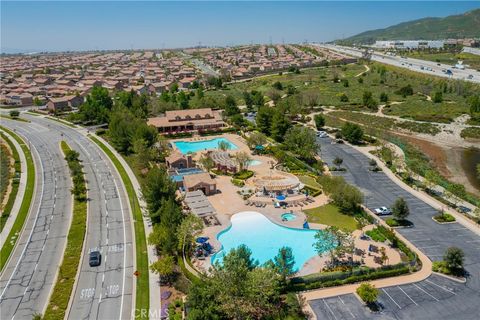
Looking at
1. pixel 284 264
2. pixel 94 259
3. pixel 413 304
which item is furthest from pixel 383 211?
pixel 94 259

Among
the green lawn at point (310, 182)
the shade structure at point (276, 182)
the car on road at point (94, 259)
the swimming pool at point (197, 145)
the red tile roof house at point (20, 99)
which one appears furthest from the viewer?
the red tile roof house at point (20, 99)

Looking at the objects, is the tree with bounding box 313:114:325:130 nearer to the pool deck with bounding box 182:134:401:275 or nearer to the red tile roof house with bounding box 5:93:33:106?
the pool deck with bounding box 182:134:401:275

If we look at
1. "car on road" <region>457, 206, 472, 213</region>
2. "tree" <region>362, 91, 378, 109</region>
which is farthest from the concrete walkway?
"tree" <region>362, 91, 378, 109</region>

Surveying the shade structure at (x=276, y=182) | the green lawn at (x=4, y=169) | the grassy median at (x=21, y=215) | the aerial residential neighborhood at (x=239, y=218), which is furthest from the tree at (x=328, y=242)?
the green lawn at (x=4, y=169)

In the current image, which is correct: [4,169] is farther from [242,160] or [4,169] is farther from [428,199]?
[428,199]

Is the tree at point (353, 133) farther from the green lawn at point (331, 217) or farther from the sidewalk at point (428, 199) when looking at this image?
the green lawn at point (331, 217)
